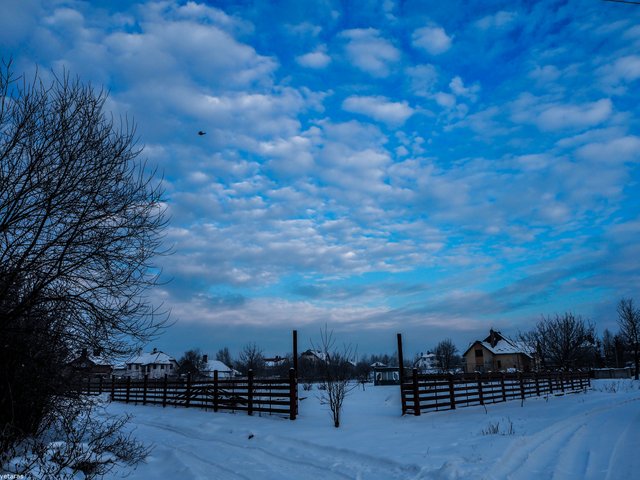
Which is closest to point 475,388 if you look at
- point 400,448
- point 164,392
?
point 400,448

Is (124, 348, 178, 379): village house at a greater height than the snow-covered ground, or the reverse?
the snow-covered ground

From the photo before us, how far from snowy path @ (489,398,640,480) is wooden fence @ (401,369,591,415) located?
16.6ft

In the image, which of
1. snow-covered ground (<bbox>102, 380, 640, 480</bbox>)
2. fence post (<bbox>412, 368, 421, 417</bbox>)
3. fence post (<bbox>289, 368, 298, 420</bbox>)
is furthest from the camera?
fence post (<bbox>412, 368, 421, 417</bbox>)

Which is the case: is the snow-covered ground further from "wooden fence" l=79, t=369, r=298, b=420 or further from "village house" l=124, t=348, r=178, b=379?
"village house" l=124, t=348, r=178, b=379

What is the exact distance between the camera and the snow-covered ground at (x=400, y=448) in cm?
764

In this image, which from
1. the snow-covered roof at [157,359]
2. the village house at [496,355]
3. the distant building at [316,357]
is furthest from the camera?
the snow-covered roof at [157,359]

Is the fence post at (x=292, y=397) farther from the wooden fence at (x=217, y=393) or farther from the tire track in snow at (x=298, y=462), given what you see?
the tire track in snow at (x=298, y=462)

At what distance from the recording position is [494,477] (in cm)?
696

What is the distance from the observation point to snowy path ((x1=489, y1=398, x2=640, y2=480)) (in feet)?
23.7

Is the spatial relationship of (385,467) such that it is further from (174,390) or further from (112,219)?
(174,390)

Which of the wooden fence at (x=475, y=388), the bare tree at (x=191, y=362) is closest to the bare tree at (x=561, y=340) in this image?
the wooden fence at (x=475, y=388)

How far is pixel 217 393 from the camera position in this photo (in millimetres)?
18438

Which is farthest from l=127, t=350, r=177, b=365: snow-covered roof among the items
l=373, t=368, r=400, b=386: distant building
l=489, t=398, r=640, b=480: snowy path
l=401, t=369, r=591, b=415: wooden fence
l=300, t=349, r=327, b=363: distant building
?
l=489, t=398, r=640, b=480: snowy path

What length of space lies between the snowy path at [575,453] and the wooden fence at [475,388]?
5045mm
